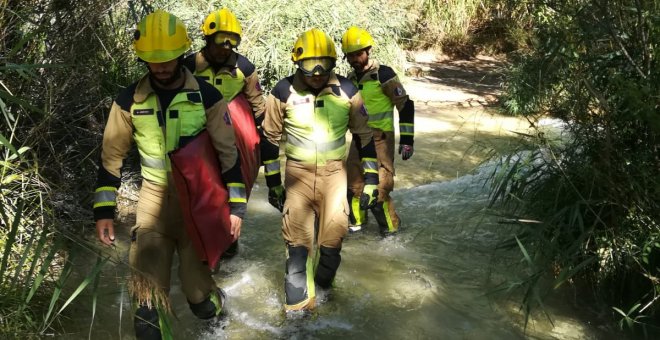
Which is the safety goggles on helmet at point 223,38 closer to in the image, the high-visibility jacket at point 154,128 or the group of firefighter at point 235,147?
the group of firefighter at point 235,147

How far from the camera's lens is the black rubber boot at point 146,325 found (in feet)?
11.1

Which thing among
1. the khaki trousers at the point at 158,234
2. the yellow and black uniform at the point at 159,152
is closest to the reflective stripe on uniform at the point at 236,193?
the yellow and black uniform at the point at 159,152

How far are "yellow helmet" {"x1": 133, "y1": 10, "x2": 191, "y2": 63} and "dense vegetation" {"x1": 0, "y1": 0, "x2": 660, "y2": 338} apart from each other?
406 millimetres

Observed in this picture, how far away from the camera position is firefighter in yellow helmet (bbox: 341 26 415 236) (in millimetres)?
5246

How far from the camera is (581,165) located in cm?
429

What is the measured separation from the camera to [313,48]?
3.98 meters

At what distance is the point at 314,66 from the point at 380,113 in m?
1.50

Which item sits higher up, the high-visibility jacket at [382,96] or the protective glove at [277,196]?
the high-visibility jacket at [382,96]

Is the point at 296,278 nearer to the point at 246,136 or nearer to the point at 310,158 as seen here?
the point at 310,158

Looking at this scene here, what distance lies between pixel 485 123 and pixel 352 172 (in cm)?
557

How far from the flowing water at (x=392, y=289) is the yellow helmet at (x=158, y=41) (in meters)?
1.13

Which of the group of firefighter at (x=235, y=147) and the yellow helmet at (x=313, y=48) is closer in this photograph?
the group of firefighter at (x=235, y=147)

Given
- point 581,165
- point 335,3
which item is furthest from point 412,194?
point 335,3

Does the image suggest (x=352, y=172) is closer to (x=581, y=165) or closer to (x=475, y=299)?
(x=475, y=299)
